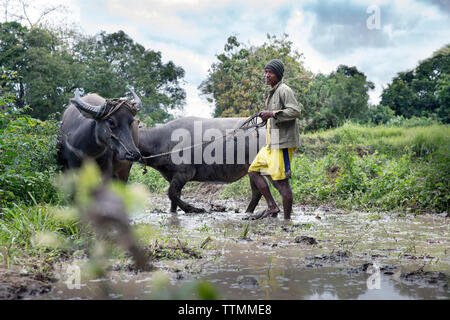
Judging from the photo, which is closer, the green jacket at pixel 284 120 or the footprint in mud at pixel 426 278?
the footprint in mud at pixel 426 278

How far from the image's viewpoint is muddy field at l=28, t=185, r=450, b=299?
2.50 m

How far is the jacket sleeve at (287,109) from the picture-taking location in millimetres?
5676

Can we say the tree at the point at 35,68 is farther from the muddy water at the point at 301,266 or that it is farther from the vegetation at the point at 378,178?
the muddy water at the point at 301,266

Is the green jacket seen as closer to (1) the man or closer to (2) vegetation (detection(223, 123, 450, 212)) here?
(1) the man

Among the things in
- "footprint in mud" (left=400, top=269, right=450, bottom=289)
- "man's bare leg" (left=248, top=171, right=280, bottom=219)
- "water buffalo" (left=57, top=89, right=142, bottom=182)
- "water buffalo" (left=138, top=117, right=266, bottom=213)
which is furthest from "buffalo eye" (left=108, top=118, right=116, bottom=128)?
"footprint in mud" (left=400, top=269, right=450, bottom=289)

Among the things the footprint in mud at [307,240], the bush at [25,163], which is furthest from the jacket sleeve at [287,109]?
the bush at [25,163]

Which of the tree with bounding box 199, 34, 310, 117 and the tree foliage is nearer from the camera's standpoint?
the tree with bounding box 199, 34, 310, 117

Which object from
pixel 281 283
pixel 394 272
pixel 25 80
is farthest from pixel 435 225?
pixel 25 80

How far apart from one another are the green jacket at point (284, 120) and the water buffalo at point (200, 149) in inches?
67.4

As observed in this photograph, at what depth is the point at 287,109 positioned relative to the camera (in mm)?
5703

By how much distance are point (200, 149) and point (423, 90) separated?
28567mm

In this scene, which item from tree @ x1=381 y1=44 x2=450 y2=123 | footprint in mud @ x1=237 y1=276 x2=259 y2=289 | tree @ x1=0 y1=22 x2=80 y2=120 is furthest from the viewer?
tree @ x1=381 y1=44 x2=450 y2=123

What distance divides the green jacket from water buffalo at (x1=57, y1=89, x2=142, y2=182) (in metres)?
1.80

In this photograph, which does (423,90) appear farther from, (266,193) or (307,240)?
(307,240)
